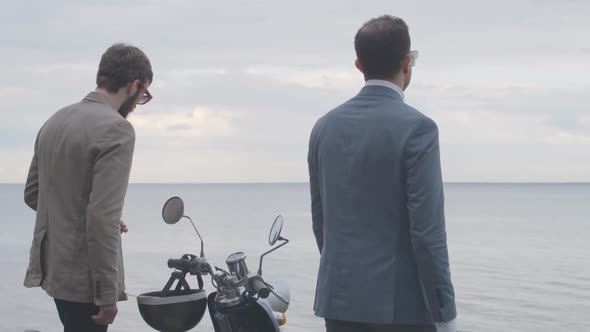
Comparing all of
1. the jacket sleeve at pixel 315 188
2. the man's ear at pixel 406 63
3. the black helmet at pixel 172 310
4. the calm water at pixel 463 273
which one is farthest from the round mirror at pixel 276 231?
the calm water at pixel 463 273

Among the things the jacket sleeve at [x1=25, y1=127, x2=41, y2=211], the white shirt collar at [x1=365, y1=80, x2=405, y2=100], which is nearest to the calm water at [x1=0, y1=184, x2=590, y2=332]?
the jacket sleeve at [x1=25, y1=127, x2=41, y2=211]

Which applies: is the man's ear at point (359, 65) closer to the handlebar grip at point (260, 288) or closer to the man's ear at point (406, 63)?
the man's ear at point (406, 63)

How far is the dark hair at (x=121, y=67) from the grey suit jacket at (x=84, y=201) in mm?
87

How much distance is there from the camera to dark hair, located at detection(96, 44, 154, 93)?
4.40 meters

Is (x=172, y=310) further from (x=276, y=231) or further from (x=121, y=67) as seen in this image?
(x=121, y=67)

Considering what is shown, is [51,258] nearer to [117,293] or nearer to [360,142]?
[117,293]

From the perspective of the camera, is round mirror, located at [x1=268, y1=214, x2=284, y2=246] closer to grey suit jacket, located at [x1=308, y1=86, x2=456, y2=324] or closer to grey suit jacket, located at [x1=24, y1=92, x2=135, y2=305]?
grey suit jacket, located at [x1=24, y1=92, x2=135, y2=305]

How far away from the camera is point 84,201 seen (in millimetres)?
4281

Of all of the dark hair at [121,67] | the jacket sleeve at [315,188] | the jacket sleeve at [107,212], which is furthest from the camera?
the dark hair at [121,67]

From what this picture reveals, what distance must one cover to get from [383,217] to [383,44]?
2.14 feet

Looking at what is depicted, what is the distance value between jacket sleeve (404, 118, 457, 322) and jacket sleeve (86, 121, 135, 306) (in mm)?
1430

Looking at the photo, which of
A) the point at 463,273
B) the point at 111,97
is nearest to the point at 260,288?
the point at 111,97

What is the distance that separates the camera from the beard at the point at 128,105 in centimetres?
449

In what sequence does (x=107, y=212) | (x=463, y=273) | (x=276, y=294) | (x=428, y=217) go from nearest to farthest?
1. (x=428, y=217)
2. (x=107, y=212)
3. (x=276, y=294)
4. (x=463, y=273)
